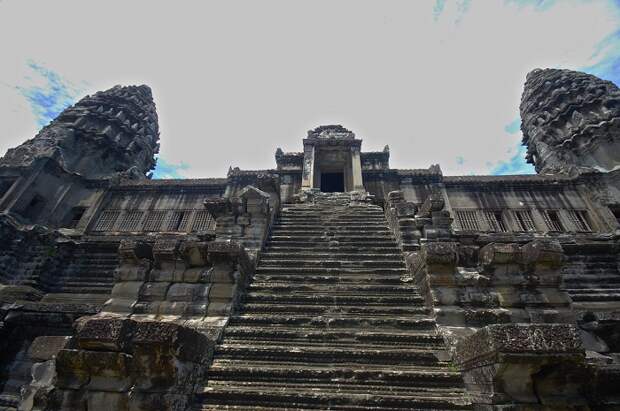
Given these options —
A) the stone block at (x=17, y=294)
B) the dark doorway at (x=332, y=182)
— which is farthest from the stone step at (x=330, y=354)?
the dark doorway at (x=332, y=182)

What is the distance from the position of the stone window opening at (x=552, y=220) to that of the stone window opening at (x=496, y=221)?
1.67 m

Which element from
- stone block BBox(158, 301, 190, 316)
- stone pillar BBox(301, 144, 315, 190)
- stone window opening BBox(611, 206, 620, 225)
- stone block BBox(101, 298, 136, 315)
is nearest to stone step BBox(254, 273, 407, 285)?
stone block BBox(158, 301, 190, 316)

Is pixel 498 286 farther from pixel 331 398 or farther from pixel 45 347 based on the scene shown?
pixel 45 347

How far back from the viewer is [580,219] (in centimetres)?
1310

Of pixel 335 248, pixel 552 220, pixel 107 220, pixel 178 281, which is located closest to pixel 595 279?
pixel 552 220

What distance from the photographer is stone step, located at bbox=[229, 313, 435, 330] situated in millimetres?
4906

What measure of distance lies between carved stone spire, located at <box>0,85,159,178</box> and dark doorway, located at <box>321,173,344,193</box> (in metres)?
11.4

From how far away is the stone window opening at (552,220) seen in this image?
13.0 meters

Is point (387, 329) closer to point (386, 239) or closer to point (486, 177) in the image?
point (386, 239)

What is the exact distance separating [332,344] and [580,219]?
45.9ft

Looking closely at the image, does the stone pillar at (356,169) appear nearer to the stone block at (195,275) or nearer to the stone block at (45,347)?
the stone block at (195,275)

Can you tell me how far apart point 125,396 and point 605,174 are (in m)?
18.5

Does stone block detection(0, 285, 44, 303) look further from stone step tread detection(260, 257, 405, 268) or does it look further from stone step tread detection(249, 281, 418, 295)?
stone step tread detection(249, 281, 418, 295)

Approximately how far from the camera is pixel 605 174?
13.7 metres
